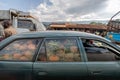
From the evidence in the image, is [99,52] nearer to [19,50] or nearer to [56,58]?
[56,58]

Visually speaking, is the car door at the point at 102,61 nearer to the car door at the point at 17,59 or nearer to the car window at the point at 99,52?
the car window at the point at 99,52

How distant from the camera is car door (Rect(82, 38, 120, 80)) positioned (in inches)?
182

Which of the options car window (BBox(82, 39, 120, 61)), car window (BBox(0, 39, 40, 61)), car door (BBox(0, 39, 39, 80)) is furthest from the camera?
car window (BBox(82, 39, 120, 61))

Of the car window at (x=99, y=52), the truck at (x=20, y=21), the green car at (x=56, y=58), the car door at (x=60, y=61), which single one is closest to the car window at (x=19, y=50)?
the green car at (x=56, y=58)

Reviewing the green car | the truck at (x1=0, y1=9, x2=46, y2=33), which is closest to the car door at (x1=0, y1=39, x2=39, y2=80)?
the green car

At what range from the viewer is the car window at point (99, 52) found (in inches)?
189

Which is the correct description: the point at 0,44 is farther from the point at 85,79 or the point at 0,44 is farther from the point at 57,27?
the point at 57,27

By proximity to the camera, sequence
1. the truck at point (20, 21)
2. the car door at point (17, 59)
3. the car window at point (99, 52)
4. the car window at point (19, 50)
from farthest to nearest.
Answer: the truck at point (20, 21) < the car window at point (99, 52) < the car window at point (19, 50) < the car door at point (17, 59)

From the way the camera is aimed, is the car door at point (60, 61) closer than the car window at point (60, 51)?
Yes

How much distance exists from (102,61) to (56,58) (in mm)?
828

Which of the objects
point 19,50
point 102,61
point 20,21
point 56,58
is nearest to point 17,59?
point 19,50

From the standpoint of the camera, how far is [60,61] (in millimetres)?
4637

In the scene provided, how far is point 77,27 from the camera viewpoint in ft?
82.8

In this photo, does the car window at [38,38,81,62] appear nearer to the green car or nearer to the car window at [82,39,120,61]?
the green car
